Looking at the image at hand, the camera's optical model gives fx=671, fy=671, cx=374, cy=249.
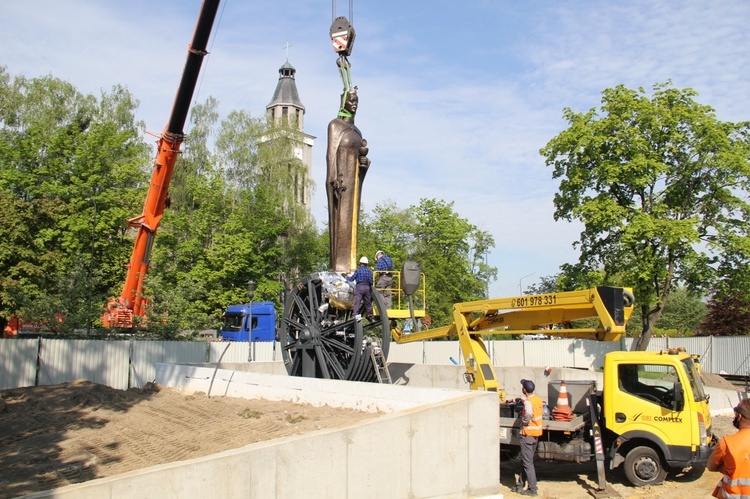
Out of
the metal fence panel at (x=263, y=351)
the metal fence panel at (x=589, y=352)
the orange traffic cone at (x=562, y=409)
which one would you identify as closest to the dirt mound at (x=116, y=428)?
the orange traffic cone at (x=562, y=409)

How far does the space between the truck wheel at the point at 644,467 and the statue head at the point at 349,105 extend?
30.3 ft

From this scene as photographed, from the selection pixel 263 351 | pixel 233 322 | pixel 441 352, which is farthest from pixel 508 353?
pixel 233 322

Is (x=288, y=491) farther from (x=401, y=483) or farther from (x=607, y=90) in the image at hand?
(x=607, y=90)

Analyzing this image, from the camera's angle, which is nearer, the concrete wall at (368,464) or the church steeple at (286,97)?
the concrete wall at (368,464)

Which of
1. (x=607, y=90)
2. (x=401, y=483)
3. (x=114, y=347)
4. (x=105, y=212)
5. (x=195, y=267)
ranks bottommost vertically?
(x=401, y=483)

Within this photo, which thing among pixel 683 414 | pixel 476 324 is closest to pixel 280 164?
pixel 476 324

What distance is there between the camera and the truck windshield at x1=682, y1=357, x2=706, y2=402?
33.4 ft

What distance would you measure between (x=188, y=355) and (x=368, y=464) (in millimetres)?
13862

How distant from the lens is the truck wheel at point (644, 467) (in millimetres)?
10070

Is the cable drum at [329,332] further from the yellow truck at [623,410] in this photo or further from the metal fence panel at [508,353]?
the metal fence panel at [508,353]

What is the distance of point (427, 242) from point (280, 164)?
35.6ft

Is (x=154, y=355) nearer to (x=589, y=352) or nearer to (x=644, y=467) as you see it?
(x=644, y=467)

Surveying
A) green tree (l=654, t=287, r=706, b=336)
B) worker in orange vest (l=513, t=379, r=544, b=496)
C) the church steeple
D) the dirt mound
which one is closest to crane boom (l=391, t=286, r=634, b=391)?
worker in orange vest (l=513, t=379, r=544, b=496)

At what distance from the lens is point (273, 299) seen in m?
36.9
